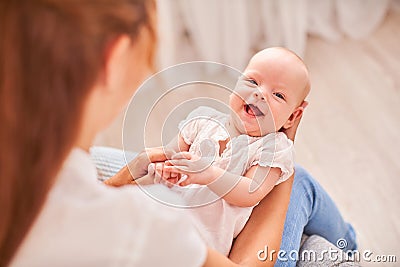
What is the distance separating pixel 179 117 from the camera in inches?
43.7

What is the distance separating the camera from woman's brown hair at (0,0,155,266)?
56cm

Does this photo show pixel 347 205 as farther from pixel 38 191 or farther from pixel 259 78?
pixel 38 191

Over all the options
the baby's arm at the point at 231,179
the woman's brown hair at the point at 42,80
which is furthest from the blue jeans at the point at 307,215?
the woman's brown hair at the point at 42,80

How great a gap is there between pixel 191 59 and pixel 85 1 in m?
1.56

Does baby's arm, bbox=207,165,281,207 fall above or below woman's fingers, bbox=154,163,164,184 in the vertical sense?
above

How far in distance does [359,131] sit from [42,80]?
4.82 ft

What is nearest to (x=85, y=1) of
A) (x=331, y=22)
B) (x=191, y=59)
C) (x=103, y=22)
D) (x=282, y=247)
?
(x=103, y=22)

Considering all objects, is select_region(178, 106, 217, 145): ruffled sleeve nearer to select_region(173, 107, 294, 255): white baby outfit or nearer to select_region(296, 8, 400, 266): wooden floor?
select_region(173, 107, 294, 255): white baby outfit

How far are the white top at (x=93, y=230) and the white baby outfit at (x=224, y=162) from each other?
343 millimetres

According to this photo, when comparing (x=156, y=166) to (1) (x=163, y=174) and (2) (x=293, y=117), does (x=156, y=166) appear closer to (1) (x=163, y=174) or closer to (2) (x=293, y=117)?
(1) (x=163, y=174)

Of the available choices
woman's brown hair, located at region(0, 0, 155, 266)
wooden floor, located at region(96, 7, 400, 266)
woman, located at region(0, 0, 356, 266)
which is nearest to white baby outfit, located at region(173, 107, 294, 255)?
woman, located at region(0, 0, 356, 266)

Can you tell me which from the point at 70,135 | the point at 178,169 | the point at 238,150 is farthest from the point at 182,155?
the point at 70,135

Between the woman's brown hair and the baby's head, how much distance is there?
0.45 m

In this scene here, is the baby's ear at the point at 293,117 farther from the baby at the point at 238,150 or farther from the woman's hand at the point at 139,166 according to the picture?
the woman's hand at the point at 139,166
